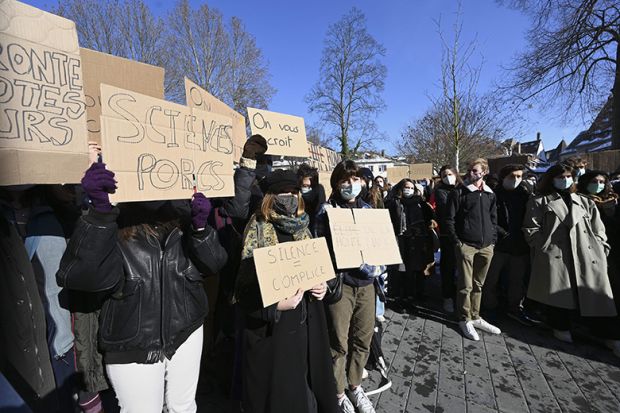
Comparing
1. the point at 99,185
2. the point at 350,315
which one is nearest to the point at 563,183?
the point at 350,315

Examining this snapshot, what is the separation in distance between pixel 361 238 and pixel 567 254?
315cm

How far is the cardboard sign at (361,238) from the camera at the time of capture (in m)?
2.20

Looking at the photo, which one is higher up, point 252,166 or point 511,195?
point 252,166

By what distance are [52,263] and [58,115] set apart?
876 mm

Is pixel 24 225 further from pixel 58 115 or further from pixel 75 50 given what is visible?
pixel 75 50

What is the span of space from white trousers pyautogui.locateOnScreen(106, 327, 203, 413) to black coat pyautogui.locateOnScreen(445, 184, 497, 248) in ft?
11.3

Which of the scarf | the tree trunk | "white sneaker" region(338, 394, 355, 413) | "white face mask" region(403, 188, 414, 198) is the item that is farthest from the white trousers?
the tree trunk

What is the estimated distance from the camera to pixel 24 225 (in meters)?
1.66

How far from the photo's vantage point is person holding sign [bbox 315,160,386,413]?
8.09 feet

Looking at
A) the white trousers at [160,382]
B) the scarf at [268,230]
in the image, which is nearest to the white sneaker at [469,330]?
the scarf at [268,230]

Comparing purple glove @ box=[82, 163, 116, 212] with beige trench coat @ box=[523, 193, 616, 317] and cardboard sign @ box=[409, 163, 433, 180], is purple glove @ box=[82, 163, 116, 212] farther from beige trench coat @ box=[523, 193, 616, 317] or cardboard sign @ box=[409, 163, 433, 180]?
cardboard sign @ box=[409, 163, 433, 180]

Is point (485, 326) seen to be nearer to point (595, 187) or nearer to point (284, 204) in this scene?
point (595, 187)

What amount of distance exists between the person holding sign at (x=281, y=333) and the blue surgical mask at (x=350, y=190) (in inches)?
26.4

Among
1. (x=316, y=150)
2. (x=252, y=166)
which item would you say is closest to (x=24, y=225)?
(x=252, y=166)
